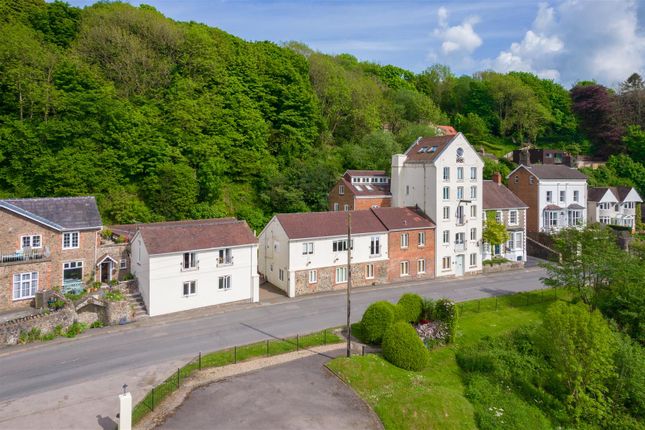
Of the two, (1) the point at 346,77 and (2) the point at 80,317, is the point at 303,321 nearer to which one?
(2) the point at 80,317

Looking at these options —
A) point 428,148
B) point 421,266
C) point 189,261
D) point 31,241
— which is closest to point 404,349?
point 189,261

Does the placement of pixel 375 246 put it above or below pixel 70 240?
below

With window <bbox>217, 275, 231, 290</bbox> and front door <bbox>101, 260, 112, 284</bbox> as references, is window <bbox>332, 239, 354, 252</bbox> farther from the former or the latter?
front door <bbox>101, 260, 112, 284</bbox>

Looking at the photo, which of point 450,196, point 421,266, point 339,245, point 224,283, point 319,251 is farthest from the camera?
point 450,196

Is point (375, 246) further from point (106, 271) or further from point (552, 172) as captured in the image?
point (552, 172)

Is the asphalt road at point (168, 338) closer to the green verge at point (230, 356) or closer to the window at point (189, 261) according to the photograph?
the green verge at point (230, 356)
